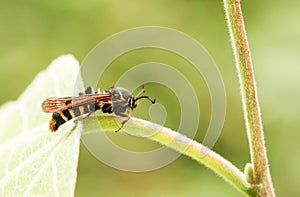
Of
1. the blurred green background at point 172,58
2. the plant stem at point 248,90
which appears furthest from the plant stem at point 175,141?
the blurred green background at point 172,58

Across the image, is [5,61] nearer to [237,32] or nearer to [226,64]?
[226,64]

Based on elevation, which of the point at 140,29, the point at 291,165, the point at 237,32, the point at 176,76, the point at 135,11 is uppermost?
the point at 135,11

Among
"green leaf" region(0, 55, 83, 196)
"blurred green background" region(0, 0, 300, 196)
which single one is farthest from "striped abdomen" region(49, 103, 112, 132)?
"blurred green background" region(0, 0, 300, 196)

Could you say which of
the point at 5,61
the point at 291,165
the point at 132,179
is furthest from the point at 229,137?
the point at 5,61

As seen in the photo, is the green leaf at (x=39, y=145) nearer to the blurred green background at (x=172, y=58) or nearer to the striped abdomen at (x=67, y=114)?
the striped abdomen at (x=67, y=114)

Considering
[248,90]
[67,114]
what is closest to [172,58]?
[67,114]
